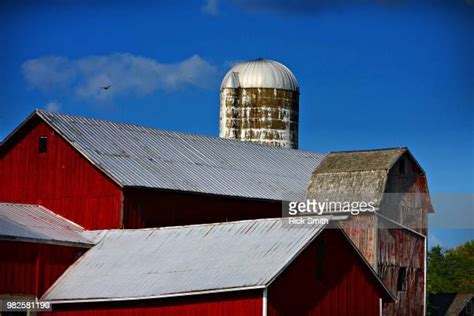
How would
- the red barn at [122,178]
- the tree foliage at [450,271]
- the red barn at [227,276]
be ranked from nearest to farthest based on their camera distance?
the red barn at [227,276], the red barn at [122,178], the tree foliage at [450,271]

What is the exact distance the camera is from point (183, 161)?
49.1 meters

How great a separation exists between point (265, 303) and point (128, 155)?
557 inches

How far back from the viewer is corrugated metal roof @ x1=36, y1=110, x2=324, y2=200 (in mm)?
45591

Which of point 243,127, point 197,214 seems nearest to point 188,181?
point 197,214

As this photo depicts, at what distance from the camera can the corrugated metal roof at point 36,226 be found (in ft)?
132

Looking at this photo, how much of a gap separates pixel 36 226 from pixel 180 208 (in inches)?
247

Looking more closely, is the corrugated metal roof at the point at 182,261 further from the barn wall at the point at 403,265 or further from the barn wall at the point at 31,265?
the barn wall at the point at 403,265

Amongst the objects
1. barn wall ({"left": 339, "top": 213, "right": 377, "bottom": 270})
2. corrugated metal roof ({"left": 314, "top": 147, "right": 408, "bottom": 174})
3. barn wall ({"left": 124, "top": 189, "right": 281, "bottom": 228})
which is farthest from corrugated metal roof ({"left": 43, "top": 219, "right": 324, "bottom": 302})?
corrugated metal roof ({"left": 314, "top": 147, "right": 408, "bottom": 174})

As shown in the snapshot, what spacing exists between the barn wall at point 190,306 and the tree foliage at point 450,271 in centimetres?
4610

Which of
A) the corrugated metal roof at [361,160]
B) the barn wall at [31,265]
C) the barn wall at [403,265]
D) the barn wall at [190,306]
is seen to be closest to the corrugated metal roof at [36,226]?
the barn wall at [31,265]

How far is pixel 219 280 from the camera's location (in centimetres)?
3525

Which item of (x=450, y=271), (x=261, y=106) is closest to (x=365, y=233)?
(x=261, y=106)

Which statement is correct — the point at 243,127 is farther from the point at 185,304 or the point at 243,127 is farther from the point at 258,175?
the point at 185,304

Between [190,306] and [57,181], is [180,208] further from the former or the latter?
[190,306]
